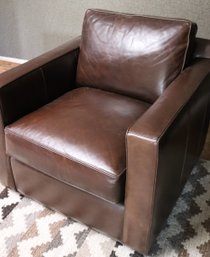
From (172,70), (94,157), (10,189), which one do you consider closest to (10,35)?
(10,189)

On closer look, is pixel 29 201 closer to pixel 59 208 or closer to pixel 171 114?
pixel 59 208

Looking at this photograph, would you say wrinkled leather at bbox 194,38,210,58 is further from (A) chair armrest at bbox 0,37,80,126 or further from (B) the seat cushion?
(A) chair armrest at bbox 0,37,80,126

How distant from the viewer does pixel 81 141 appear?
114cm

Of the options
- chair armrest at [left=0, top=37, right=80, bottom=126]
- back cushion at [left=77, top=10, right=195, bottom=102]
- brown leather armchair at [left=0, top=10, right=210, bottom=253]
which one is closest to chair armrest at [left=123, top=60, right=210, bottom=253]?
brown leather armchair at [left=0, top=10, right=210, bottom=253]

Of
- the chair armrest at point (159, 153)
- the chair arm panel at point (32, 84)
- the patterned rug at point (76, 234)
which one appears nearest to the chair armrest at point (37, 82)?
the chair arm panel at point (32, 84)

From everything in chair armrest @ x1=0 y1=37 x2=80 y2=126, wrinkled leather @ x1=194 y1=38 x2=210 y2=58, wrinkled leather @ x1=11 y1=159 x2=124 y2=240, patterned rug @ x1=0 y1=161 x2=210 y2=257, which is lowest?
patterned rug @ x1=0 y1=161 x2=210 y2=257

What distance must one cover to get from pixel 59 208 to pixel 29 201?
0.21m

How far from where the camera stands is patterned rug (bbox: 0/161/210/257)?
4.02 ft

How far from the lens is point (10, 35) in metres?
2.61

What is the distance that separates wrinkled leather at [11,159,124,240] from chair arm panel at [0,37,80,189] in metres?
0.10

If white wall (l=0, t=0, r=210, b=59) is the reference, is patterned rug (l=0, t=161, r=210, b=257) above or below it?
below

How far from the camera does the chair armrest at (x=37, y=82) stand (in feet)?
4.20

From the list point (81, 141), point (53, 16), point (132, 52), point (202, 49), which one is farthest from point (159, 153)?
point (53, 16)

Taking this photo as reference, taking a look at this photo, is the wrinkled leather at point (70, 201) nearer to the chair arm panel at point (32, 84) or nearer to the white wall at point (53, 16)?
the chair arm panel at point (32, 84)
